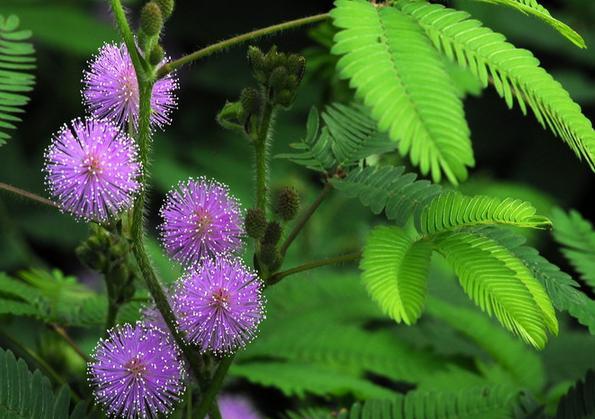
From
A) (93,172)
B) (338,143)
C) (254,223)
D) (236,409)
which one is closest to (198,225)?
(254,223)

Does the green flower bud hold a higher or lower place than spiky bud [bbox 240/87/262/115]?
lower

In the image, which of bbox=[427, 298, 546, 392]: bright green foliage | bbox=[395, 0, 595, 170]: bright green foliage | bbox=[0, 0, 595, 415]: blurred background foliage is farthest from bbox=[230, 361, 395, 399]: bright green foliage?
bbox=[395, 0, 595, 170]: bright green foliage

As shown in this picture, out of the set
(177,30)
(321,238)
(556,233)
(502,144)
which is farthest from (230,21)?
(556,233)

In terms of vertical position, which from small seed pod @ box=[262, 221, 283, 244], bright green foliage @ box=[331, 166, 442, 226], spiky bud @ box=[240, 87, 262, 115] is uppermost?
spiky bud @ box=[240, 87, 262, 115]

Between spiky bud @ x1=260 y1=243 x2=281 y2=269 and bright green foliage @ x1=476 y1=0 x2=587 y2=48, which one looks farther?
spiky bud @ x1=260 y1=243 x2=281 y2=269

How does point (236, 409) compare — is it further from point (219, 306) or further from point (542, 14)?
point (542, 14)

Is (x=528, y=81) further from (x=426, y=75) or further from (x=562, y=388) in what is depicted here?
(x=562, y=388)

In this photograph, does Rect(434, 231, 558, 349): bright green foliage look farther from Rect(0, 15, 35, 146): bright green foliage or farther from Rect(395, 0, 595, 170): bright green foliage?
Rect(0, 15, 35, 146): bright green foliage
